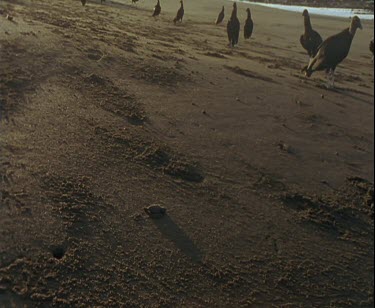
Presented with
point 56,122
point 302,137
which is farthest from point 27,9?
point 302,137

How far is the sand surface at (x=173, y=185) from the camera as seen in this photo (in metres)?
2.42

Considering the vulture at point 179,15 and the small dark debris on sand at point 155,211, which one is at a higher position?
the vulture at point 179,15

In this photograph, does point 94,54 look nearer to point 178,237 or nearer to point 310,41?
point 178,237

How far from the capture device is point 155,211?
9.64ft

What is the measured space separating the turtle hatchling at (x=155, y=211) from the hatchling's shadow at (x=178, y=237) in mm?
32

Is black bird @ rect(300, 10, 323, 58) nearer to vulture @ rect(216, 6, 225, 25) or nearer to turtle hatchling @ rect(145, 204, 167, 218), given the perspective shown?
vulture @ rect(216, 6, 225, 25)

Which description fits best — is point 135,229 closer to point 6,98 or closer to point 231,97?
point 6,98

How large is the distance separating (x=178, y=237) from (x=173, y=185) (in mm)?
624

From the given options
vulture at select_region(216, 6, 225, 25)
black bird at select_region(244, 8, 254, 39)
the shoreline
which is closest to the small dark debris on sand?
black bird at select_region(244, 8, 254, 39)

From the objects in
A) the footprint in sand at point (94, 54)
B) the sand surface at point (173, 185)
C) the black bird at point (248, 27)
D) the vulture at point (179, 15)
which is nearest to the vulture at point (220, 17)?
the black bird at point (248, 27)

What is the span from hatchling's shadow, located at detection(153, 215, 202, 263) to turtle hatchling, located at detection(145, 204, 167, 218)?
32 mm

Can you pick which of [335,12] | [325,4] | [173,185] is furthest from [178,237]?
[335,12]

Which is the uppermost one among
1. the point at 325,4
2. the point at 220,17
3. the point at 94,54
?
the point at 325,4

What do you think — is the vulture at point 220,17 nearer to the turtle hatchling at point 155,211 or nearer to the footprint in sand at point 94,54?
the footprint in sand at point 94,54
